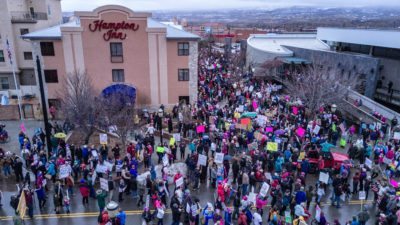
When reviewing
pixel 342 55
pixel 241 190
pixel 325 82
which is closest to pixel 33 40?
pixel 241 190

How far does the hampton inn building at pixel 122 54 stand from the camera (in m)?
29.9

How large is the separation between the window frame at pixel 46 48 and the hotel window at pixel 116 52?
5131 millimetres

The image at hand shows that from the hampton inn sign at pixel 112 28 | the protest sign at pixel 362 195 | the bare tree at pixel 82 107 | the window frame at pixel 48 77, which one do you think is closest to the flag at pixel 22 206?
the bare tree at pixel 82 107

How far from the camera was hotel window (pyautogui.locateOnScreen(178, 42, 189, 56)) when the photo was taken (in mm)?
31441

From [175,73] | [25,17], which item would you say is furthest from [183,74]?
[25,17]

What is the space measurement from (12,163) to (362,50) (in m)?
41.8

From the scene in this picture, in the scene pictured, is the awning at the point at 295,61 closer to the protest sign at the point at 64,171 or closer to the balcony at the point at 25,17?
the balcony at the point at 25,17

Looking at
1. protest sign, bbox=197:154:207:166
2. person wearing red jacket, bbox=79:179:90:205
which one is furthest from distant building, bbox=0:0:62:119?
protest sign, bbox=197:154:207:166

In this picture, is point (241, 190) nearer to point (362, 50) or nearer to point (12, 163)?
point (12, 163)

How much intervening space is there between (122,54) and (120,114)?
1009 centimetres

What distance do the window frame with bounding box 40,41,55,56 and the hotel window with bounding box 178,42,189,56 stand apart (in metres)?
11.3

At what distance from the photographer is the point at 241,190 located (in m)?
16.6

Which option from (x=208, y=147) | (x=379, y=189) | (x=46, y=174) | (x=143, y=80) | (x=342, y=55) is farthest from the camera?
(x=342, y=55)

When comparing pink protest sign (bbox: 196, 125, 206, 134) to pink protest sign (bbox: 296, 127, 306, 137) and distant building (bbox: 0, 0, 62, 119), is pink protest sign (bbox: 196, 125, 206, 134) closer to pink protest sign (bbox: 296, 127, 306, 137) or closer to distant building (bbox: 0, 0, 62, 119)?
pink protest sign (bbox: 296, 127, 306, 137)
